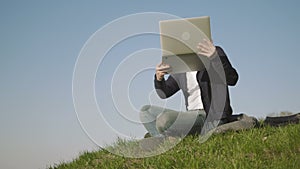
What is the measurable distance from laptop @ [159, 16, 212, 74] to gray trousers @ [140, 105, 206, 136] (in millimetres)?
736

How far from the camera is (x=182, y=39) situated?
21.6 ft

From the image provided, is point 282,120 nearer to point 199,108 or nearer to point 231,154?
point 199,108

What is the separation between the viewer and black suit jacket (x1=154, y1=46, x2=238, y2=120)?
6.82 metres

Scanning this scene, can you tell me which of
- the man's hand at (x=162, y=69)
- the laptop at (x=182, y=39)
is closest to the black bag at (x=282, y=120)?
the laptop at (x=182, y=39)

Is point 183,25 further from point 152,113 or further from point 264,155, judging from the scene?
point 264,155

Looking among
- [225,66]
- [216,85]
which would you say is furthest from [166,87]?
[225,66]

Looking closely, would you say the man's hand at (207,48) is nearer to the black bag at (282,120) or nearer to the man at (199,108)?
the man at (199,108)

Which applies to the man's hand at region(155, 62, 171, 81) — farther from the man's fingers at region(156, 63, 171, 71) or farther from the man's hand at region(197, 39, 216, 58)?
the man's hand at region(197, 39, 216, 58)

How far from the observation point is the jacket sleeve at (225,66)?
668 centimetres

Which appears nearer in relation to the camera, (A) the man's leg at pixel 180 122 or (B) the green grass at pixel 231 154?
(B) the green grass at pixel 231 154

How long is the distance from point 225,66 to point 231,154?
1320mm

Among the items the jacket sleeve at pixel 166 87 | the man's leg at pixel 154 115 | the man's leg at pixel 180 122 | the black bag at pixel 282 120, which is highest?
the jacket sleeve at pixel 166 87

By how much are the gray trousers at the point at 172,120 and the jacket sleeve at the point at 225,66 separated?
0.65 m

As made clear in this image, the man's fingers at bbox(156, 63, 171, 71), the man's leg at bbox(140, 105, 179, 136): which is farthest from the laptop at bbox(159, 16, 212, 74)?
the man's leg at bbox(140, 105, 179, 136)
